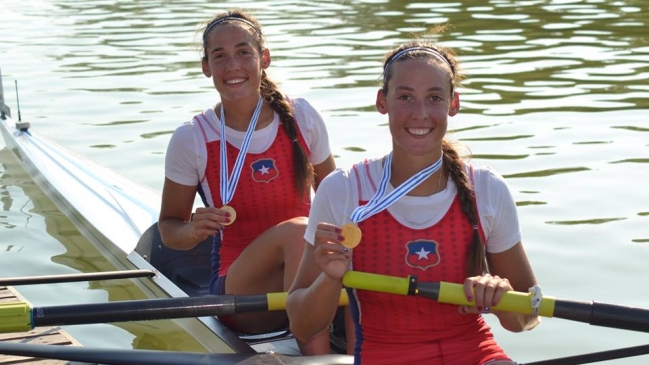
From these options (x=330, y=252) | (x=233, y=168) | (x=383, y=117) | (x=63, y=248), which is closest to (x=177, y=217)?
(x=233, y=168)

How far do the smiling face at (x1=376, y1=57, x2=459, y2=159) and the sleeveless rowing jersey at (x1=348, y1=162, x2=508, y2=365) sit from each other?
0.20 meters

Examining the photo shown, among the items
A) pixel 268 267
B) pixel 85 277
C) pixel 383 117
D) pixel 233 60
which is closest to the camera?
pixel 268 267

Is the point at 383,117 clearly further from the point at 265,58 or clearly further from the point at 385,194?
the point at 385,194

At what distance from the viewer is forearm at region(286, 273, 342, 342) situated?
310 centimetres

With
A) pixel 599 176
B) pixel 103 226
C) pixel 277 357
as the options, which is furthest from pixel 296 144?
pixel 599 176

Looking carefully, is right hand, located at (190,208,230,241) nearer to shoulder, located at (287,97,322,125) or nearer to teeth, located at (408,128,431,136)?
shoulder, located at (287,97,322,125)

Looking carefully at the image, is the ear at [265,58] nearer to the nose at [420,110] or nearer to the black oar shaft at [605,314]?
the nose at [420,110]

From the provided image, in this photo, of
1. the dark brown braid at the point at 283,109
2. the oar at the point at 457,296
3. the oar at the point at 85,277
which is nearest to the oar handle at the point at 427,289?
the oar at the point at 457,296

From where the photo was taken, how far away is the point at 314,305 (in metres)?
3.15

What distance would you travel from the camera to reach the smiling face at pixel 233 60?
14.2 feet

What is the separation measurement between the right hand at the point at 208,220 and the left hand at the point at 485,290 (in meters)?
1.31

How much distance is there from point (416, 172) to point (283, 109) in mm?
1320

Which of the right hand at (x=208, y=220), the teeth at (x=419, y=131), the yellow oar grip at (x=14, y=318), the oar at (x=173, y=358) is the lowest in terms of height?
the oar at (x=173, y=358)

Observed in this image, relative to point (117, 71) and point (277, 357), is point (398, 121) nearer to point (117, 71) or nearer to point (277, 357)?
point (277, 357)
